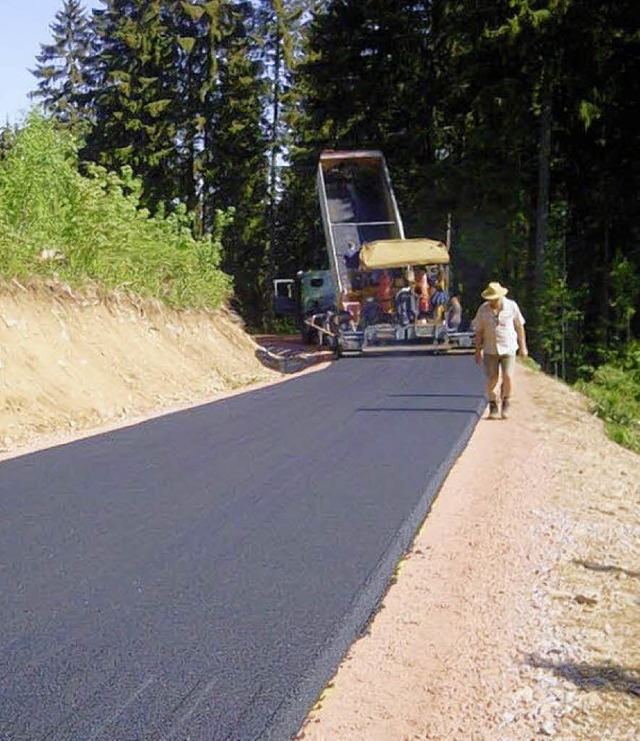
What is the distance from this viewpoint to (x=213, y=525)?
20.0ft

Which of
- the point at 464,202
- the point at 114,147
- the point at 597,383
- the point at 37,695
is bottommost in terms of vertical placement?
the point at 597,383

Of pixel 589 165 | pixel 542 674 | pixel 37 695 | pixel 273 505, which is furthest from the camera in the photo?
pixel 589 165

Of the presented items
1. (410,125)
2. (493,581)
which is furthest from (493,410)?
(410,125)

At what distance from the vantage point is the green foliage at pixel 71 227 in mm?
13648

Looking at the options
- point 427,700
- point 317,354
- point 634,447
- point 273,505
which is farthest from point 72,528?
point 317,354

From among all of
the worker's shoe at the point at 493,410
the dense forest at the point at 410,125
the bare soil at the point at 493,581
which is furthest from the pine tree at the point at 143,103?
the worker's shoe at the point at 493,410

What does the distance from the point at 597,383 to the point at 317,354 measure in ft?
24.7

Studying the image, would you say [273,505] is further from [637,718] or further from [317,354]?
[317,354]

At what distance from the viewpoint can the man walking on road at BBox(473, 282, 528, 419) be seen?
37.9ft

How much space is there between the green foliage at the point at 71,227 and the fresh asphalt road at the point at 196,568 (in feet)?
16.5

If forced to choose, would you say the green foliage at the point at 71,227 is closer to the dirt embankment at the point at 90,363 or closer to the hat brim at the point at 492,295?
the dirt embankment at the point at 90,363

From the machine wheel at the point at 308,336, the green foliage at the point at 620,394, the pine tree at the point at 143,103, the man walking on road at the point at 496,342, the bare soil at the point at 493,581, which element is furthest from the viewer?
the pine tree at the point at 143,103

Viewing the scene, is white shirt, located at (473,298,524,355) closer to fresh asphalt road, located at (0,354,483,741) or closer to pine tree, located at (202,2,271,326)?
fresh asphalt road, located at (0,354,483,741)

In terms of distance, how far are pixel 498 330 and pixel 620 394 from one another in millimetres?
11318
